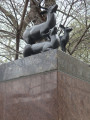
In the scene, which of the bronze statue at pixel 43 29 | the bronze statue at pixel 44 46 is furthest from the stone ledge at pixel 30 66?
the bronze statue at pixel 43 29

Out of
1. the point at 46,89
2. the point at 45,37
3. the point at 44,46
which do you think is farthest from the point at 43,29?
the point at 46,89

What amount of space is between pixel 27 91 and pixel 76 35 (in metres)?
4.59

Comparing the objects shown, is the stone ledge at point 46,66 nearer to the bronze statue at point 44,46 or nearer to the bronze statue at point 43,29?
the bronze statue at point 44,46

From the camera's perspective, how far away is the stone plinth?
7.12ft

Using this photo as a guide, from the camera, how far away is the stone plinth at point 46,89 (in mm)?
2170

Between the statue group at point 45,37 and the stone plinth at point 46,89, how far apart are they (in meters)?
0.16

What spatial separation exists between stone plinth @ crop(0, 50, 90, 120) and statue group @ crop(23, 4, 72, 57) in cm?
16

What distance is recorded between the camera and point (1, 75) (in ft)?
9.15

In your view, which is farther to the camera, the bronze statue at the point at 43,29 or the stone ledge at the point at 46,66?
the bronze statue at the point at 43,29

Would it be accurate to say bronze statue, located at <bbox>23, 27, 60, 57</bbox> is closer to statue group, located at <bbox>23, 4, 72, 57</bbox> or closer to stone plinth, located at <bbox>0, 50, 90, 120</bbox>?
statue group, located at <bbox>23, 4, 72, 57</bbox>

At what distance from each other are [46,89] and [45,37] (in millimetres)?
715

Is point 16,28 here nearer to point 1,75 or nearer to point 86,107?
point 1,75

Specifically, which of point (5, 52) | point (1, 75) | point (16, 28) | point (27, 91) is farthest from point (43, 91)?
point (5, 52)

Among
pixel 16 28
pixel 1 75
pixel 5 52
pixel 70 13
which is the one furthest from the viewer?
pixel 5 52
